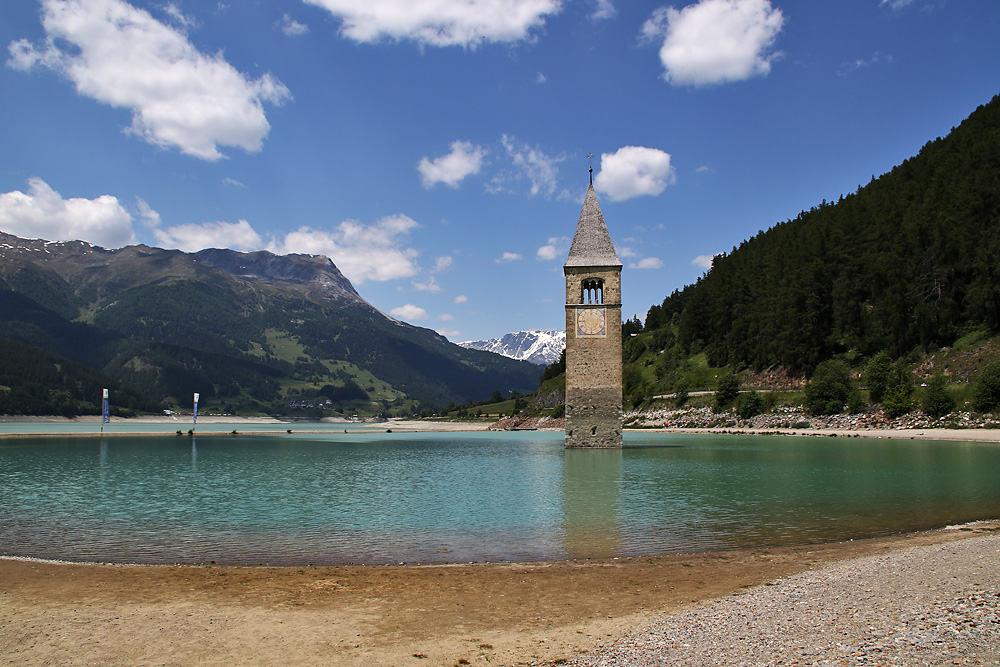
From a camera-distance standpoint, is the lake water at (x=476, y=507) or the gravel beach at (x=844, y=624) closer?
the gravel beach at (x=844, y=624)

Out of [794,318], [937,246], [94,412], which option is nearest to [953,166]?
[937,246]

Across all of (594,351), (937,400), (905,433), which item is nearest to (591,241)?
(594,351)

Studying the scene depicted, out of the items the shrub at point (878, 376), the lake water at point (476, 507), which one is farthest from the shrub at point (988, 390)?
the lake water at point (476, 507)

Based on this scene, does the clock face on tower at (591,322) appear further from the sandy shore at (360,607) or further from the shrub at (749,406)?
the shrub at (749,406)

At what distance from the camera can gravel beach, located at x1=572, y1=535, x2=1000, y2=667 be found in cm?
684

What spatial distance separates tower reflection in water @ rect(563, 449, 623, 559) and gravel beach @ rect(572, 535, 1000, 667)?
507 centimetres

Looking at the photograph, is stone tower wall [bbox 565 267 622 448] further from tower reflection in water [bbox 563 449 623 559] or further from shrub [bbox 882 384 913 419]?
shrub [bbox 882 384 913 419]

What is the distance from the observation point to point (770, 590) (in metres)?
10.3

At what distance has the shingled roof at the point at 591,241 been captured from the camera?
1973 inches

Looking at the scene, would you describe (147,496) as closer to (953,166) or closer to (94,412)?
(953,166)

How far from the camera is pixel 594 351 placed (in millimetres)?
49156

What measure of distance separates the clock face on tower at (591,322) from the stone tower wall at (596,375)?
24 centimetres

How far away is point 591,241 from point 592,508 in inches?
1312

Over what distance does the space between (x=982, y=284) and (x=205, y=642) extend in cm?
7386
